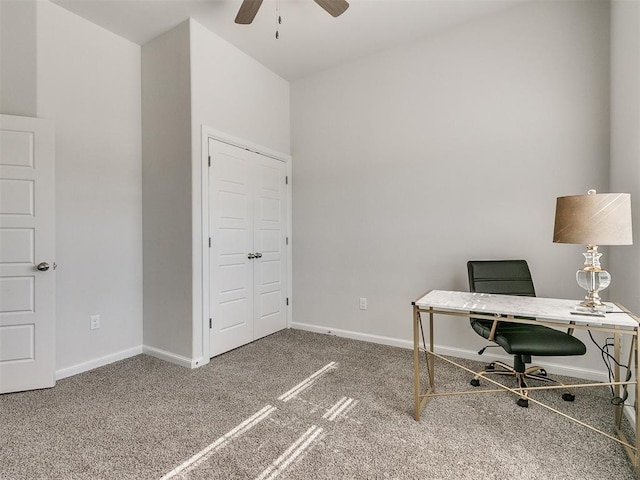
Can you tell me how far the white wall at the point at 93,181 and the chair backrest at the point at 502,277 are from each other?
3032mm

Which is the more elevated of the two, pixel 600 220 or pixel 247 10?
pixel 247 10

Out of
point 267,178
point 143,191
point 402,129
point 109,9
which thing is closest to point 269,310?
point 267,178

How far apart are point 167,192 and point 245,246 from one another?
0.89 meters

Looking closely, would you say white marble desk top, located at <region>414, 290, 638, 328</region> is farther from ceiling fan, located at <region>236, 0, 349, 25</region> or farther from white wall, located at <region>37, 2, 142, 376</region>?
white wall, located at <region>37, 2, 142, 376</region>

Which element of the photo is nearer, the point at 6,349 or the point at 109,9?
the point at 6,349

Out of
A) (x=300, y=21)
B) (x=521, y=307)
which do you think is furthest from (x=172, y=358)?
(x=300, y=21)

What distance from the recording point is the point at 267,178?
11.9 feet

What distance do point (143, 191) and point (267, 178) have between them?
4.08ft

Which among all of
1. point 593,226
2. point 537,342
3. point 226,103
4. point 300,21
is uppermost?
point 300,21

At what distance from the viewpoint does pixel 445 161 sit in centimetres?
301

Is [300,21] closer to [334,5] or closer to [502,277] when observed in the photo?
[334,5]

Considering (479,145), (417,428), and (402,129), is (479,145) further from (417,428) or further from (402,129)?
(417,428)

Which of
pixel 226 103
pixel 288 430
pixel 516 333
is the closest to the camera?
pixel 288 430

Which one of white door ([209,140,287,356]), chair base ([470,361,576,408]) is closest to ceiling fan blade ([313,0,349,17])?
white door ([209,140,287,356])
